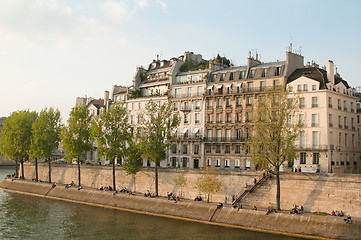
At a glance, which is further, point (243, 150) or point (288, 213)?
point (243, 150)

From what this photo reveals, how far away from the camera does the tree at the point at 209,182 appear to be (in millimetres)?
54719

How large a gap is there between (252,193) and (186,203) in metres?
8.82

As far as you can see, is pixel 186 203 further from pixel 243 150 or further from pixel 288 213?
pixel 243 150

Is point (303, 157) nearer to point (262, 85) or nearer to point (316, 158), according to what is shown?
point (316, 158)

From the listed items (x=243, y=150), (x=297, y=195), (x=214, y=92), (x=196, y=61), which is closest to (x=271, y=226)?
(x=297, y=195)

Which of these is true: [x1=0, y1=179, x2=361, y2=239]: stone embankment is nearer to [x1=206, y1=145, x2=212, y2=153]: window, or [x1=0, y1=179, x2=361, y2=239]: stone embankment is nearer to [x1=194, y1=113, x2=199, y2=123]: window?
[x1=206, y1=145, x2=212, y2=153]: window

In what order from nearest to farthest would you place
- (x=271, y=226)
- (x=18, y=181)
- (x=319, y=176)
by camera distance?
1. (x=271, y=226)
2. (x=319, y=176)
3. (x=18, y=181)

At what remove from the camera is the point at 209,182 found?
2170 inches

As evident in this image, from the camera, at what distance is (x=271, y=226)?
1768 inches

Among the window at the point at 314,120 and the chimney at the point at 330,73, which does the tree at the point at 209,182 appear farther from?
the chimney at the point at 330,73

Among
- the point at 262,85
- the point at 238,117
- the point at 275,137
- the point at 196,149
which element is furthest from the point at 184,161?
the point at 275,137

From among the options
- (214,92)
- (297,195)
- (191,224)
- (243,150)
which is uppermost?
(214,92)

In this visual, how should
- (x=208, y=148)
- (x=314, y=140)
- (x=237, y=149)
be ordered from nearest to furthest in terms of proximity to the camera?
(x=314, y=140) → (x=237, y=149) → (x=208, y=148)

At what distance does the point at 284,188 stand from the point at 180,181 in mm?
16078
